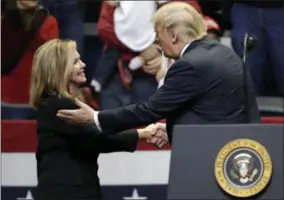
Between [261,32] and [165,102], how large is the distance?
5.56 feet

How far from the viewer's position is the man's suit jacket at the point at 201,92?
325 cm

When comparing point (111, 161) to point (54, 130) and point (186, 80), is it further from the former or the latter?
point (186, 80)

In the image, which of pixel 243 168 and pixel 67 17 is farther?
pixel 67 17

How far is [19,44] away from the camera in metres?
4.82

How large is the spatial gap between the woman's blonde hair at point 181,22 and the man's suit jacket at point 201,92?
0.04 m

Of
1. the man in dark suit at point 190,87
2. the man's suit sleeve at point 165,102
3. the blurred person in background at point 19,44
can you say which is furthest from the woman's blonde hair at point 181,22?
the blurred person in background at point 19,44

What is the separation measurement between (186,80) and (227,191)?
1.62 feet

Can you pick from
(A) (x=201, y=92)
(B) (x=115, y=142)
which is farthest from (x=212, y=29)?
(A) (x=201, y=92)

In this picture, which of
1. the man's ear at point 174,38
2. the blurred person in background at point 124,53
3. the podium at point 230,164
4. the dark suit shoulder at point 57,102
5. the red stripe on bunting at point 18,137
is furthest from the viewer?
the blurred person in background at point 124,53

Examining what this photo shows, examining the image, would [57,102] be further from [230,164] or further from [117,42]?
[117,42]

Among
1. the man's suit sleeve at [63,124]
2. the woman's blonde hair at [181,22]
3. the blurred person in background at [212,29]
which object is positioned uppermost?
the blurred person in background at [212,29]

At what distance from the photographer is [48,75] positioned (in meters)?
→ 3.50

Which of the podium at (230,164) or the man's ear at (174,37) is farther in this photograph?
the man's ear at (174,37)

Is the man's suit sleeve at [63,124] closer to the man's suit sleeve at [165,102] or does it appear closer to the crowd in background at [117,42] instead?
the man's suit sleeve at [165,102]
